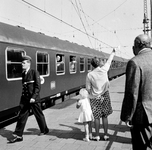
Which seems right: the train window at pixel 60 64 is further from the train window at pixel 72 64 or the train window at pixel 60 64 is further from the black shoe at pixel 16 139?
the black shoe at pixel 16 139

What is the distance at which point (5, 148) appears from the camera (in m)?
4.88

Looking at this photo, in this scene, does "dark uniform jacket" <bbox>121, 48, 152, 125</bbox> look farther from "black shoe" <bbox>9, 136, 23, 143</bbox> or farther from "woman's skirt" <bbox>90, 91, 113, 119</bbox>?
"black shoe" <bbox>9, 136, 23, 143</bbox>

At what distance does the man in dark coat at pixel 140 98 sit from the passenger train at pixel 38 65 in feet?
11.7

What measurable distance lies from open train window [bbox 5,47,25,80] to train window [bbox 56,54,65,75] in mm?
3343

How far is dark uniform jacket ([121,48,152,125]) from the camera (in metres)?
2.65

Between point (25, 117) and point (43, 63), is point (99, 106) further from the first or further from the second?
point (43, 63)

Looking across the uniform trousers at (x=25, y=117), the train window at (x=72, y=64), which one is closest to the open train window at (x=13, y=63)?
the uniform trousers at (x=25, y=117)

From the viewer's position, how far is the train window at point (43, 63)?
9.22 metres

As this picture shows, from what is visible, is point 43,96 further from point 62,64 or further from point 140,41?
point 140,41

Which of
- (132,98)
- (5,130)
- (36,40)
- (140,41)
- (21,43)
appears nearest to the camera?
(132,98)

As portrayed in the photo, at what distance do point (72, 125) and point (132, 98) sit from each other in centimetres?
406

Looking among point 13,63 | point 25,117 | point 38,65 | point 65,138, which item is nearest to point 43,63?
point 38,65

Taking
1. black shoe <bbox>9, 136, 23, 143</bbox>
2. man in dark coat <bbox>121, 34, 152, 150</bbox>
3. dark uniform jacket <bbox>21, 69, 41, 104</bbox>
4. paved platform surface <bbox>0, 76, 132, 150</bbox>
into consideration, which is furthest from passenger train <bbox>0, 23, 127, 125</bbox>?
man in dark coat <bbox>121, 34, 152, 150</bbox>

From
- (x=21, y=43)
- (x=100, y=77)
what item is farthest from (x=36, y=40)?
(x=100, y=77)
